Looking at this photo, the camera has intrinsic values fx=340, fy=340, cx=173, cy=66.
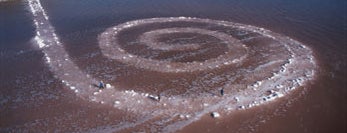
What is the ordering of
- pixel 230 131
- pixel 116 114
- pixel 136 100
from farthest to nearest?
pixel 136 100 < pixel 116 114 < pixel 230 131

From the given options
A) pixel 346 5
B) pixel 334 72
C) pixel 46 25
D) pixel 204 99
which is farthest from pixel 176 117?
pixel 346 5

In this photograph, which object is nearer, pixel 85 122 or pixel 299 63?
pixel 85 122

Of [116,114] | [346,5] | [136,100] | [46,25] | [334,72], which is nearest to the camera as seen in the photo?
[116,114]

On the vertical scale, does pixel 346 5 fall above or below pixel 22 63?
above

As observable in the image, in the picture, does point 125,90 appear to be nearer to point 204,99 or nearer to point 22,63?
point 204,99

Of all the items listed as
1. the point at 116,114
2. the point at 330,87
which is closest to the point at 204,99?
the point at 116,114

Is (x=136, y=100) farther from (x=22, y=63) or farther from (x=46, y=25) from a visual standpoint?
(x=46, y=25)
